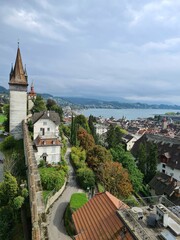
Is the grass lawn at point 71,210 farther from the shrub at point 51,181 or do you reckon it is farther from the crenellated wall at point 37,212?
the crenellated wall at point 37,212

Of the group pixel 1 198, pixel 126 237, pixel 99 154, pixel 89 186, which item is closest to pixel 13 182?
pixel 1 198

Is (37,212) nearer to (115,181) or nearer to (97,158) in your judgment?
(115,181)

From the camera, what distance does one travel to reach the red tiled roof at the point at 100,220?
9.38 meters

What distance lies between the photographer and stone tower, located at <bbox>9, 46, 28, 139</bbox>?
33375mm

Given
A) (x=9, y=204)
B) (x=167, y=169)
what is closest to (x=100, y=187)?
(x=9, y=204)

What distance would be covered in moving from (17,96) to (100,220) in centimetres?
2708

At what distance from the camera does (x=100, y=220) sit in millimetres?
10547

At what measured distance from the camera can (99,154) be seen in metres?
29.5

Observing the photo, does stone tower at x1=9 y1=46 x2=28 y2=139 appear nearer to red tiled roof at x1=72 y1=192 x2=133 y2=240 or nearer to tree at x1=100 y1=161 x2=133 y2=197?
tree at x1=100 y1=161 x2=133 y2=197

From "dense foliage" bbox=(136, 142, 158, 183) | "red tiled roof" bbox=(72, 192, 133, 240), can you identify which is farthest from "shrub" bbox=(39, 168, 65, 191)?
"dense foliage" bbox=(136, 142, 158, 183)

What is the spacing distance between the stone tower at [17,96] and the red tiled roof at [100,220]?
25103 millimetres

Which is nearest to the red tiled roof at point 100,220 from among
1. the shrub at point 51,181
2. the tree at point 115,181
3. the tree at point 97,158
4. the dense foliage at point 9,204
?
the dense foliage at point 9,204

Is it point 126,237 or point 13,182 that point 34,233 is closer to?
point 126,237

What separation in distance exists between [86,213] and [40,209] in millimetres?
2963
